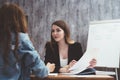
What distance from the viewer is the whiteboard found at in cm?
376

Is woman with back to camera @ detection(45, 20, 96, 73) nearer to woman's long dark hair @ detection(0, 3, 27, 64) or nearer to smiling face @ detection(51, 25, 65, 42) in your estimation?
smiling face @ detection(51, 25, 65, 42)

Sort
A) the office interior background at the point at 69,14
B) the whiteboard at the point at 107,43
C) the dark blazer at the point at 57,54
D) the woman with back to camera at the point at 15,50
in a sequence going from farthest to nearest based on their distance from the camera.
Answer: the office interior background at the point at 69,14 < the whiteboard at the point at 107,43 < the dark blazer at the point at 57,54 < the woman with back to camera at the point at 15,50

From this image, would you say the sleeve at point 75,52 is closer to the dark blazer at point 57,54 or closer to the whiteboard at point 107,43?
the dark blazer at point 57,54

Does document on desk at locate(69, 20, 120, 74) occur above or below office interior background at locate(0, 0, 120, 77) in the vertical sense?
below

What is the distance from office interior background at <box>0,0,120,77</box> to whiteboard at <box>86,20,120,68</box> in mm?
470

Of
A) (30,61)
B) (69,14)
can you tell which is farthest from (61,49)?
(30,61)

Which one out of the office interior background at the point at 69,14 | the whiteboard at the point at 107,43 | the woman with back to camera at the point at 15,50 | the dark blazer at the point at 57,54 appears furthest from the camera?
the office interior background at the point at 69,14

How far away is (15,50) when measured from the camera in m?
1.81

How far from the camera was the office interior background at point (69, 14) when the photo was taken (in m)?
4.42

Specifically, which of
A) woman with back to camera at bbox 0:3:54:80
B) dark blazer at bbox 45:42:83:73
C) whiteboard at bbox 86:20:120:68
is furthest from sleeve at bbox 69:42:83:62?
woman with back to camera at bbox 0:3:54:80

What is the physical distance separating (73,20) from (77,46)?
1030 mm

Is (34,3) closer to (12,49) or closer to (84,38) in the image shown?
(84,38)

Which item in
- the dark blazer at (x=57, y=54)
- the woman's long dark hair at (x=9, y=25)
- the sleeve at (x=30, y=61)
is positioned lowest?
the dark blazer at (x=57, y=54)

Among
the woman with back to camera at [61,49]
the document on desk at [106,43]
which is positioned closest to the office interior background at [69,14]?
the document on desk at [106,43]
